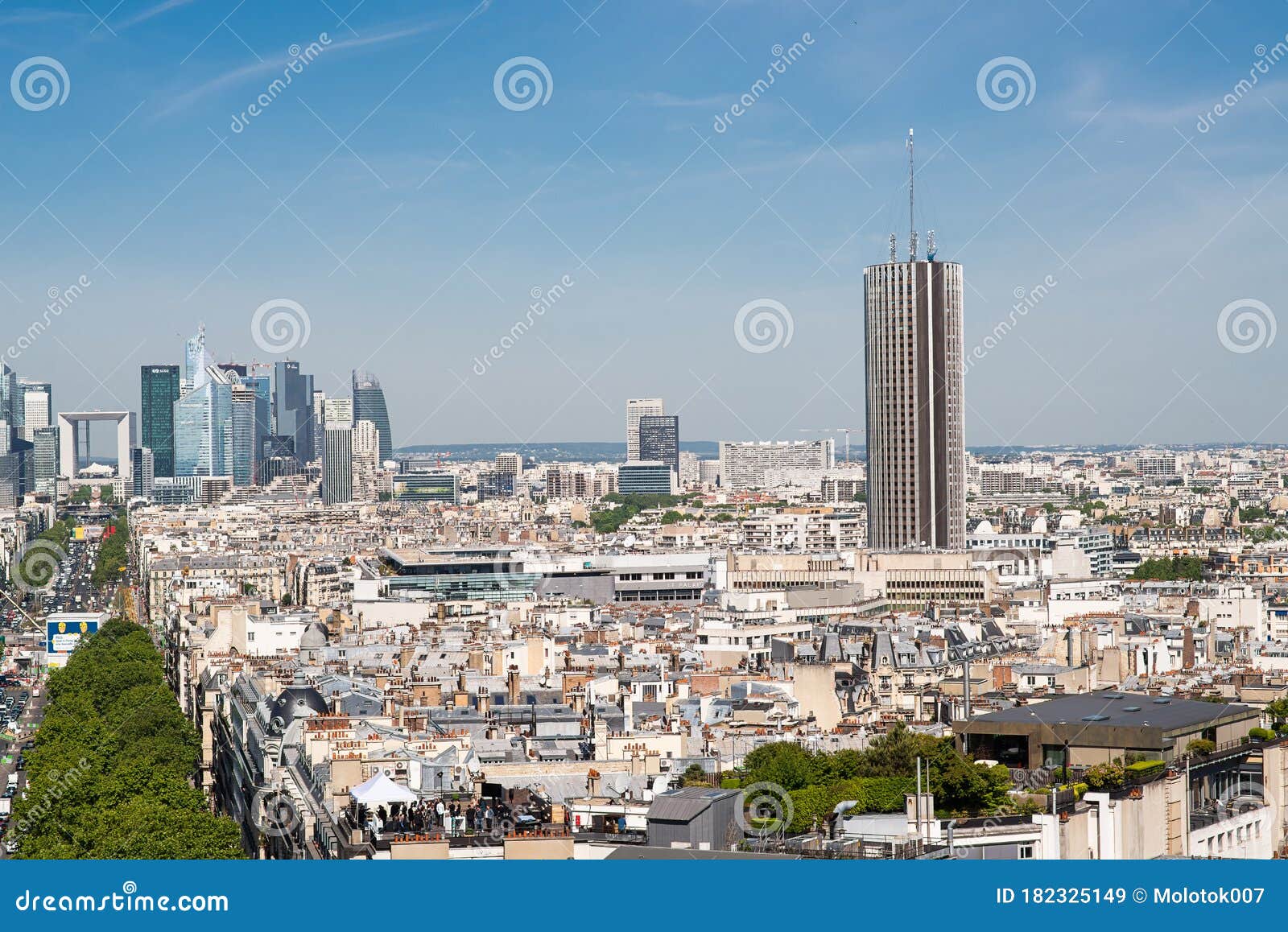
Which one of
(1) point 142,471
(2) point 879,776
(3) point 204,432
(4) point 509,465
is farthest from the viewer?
(3) point 204,432

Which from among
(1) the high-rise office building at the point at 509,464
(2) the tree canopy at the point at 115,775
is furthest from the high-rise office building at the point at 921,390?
(1) the high-rise office building at the point at 509,464

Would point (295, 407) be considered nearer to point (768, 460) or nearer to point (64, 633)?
point (768, 460)

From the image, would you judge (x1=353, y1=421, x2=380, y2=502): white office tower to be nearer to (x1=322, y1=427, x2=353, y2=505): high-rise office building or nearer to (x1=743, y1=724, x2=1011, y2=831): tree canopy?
(x1=322, y1=427, x2=353, y2=505): high-rise office building

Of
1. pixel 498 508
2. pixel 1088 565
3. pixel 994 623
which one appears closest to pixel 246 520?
pixel 498 508

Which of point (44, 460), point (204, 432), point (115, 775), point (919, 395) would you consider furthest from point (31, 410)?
point (115, 775)

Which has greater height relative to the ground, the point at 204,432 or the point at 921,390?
the point at 204,432

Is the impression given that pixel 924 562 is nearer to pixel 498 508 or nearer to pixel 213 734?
pixel 213 734
